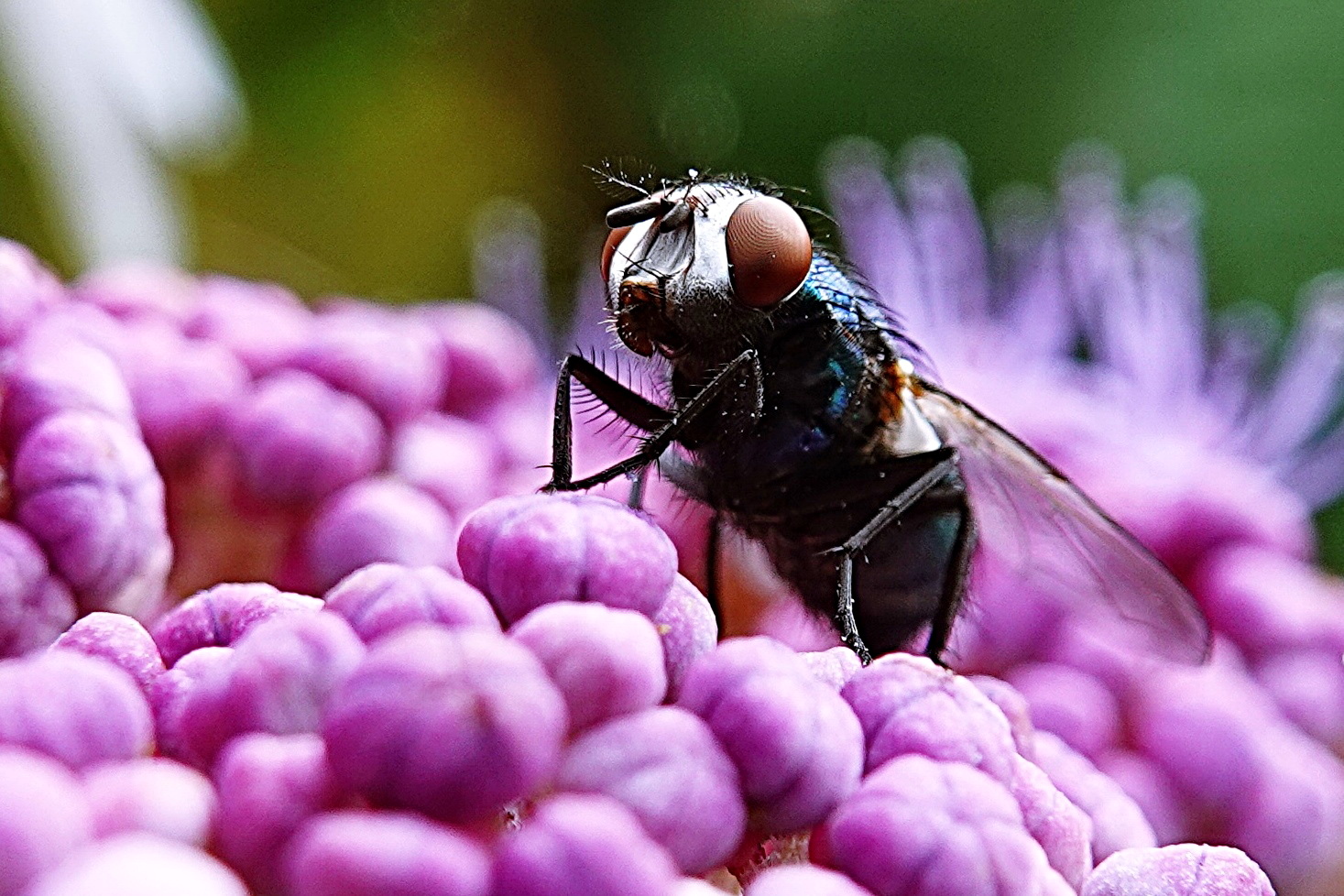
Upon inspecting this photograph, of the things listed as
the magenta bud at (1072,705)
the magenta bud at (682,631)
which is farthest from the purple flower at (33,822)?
the magenta bud at (1072,705)

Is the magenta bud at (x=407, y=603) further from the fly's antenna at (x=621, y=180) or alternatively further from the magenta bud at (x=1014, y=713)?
the fly's antenna at (x=621, y=180)

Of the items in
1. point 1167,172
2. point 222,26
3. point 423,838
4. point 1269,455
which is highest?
point 222,26

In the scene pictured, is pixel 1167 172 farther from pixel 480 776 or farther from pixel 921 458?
pixel 480 776

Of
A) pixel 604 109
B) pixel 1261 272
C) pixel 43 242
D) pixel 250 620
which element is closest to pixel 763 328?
pixel 250 620

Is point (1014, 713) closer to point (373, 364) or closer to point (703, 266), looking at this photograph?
point (703, 266)

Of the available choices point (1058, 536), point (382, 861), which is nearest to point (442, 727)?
point (382, 861)

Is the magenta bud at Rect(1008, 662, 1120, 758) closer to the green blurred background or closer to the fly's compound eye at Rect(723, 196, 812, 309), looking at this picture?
the fly's compound eye at Rect(723, 196, 812, 309)
